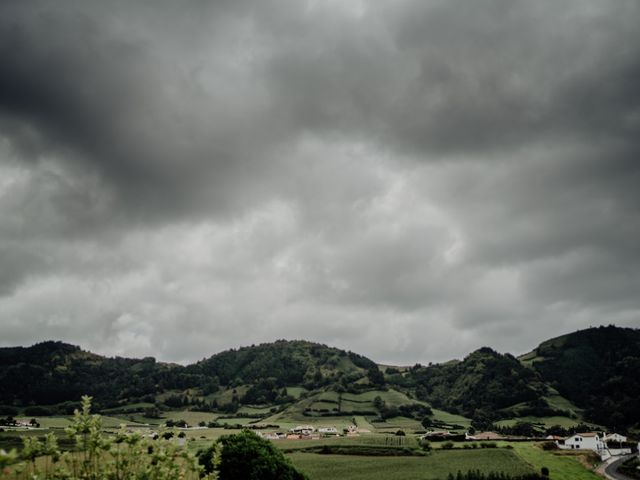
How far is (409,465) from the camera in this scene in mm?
89062

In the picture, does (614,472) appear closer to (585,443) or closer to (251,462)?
(585,443)

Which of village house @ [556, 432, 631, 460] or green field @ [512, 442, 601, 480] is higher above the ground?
green field @ [512, 442, 601, 480]

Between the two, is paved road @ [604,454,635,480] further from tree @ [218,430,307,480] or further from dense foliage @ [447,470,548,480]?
tree @ [218,430,307,480]

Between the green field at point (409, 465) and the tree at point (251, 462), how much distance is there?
15106mm

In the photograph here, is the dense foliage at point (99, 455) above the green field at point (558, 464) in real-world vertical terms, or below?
above

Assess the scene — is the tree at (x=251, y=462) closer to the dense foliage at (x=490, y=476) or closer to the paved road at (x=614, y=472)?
the dense foliage at (x=490, y=476)

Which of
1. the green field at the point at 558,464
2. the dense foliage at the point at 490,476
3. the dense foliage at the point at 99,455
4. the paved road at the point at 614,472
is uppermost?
the dense foliage at the point at 99,455

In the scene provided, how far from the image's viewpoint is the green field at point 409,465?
78812mm

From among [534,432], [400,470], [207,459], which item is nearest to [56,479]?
[207,459]

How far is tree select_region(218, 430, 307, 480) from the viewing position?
188 feet

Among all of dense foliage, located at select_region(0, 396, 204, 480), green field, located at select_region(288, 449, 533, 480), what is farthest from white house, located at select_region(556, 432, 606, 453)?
dense foliage, located at select_region(0, 396, 204, 480)

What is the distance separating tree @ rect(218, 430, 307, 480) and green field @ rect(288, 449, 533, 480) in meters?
15.1

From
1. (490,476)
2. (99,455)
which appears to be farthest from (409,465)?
(99,455)

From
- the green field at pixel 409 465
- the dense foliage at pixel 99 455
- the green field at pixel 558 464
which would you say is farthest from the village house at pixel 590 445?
the dense foliage at pixel 99 455
